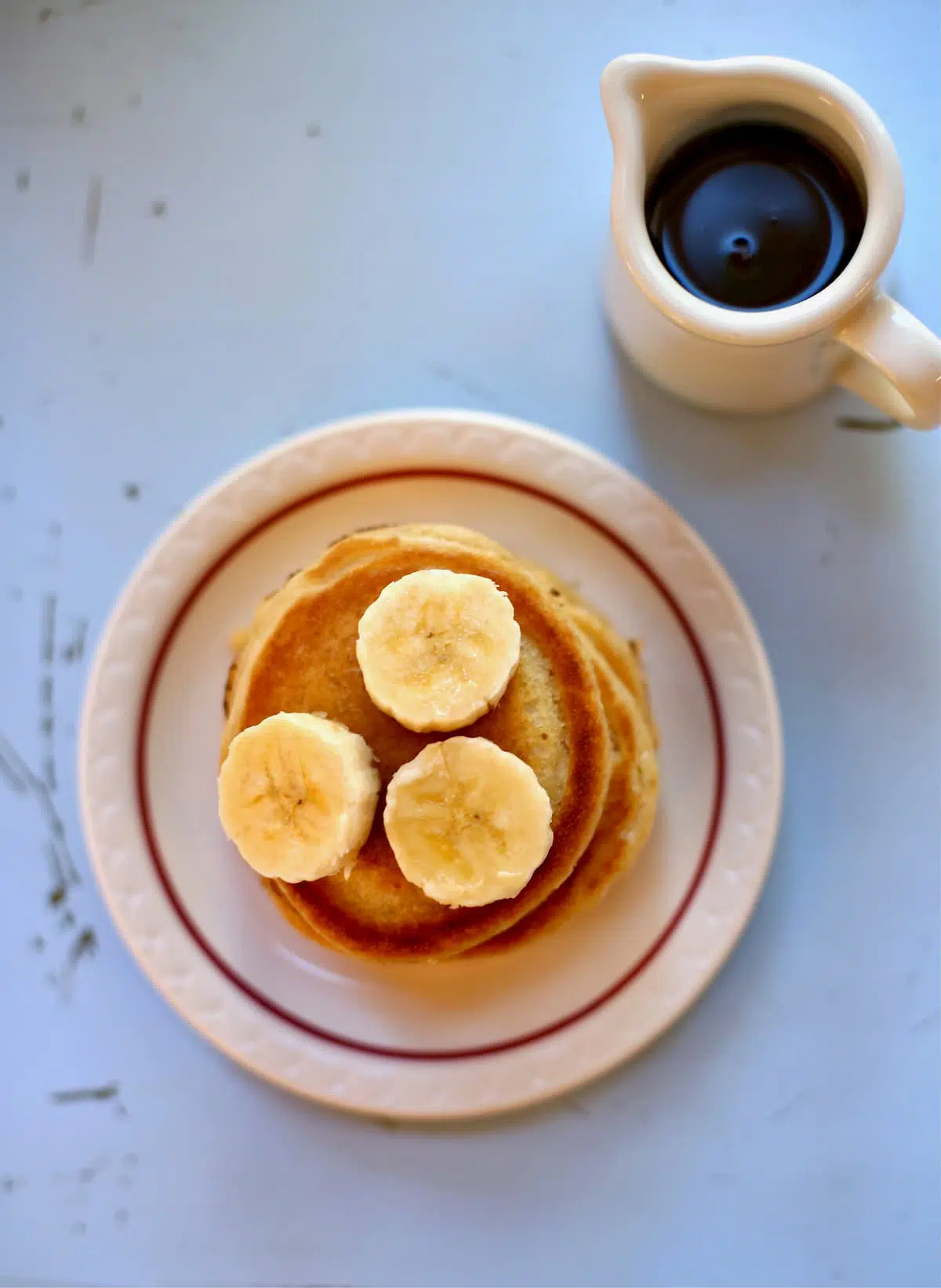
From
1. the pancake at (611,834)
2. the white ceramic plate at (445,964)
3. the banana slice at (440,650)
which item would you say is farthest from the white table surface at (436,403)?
the banana slice at (440,650)

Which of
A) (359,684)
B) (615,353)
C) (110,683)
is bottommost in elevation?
(359,684)

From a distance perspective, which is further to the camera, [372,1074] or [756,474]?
[756,474]

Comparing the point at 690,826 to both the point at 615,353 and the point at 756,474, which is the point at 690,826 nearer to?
the point at 756,474

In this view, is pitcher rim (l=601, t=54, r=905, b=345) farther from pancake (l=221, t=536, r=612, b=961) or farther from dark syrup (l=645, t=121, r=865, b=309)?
pancake (l=221, t=536, r=612, b=961)

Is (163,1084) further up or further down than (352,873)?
further down

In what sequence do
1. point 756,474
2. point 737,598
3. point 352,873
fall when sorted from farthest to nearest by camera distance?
1. point 756,474
2. point 737,598
3. point 352,873

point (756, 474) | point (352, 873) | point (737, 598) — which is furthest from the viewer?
point (756, 474)

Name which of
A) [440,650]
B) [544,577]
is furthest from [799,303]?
[440,650]

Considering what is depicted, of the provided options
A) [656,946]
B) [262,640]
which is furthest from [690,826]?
[262,640]
